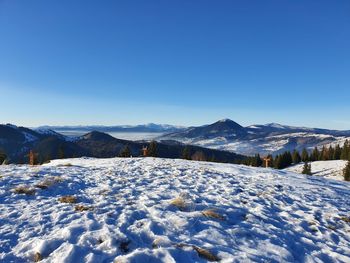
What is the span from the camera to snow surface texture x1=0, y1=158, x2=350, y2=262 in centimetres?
820

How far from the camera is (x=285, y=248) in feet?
29.7

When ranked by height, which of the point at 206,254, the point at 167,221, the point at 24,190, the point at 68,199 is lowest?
the point at 206,254

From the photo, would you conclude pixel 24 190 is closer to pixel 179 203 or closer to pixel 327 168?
pixel 179 203

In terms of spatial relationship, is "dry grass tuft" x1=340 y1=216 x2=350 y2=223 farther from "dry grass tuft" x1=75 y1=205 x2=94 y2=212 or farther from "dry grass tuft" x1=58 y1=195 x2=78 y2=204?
"dry grass tuft" x1=58 y1=195 x2=78 y2=204

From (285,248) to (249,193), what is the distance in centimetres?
610

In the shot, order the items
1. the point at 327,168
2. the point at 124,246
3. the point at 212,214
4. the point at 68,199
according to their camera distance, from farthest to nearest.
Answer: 1. the point at 327,168
2. the point at 68,199
3. the point at 212,214
4. the point at 124,246

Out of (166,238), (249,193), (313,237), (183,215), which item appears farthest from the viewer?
(249,193)

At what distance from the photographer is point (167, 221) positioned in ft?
33.9

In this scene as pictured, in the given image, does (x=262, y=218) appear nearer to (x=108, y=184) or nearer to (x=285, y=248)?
(x=285, y=248)

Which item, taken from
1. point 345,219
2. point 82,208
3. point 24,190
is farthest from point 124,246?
point 345,219

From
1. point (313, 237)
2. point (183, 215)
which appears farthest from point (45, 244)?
point (313, 237)

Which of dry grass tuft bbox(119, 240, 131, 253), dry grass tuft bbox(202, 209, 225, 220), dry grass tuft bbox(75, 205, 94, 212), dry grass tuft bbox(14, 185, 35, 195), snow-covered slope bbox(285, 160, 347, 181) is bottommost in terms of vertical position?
snow-covered slope bbox(285, 160, 347, 181)

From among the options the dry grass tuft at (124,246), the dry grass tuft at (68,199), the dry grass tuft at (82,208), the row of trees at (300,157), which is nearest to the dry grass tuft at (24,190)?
the dry grass tuft at (68,199)

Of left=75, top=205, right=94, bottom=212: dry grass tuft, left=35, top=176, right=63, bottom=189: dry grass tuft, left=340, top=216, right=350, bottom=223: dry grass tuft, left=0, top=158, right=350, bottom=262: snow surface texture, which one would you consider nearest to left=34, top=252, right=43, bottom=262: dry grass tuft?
left=0, top=158, right=350, bottom=262: snow surface texture
